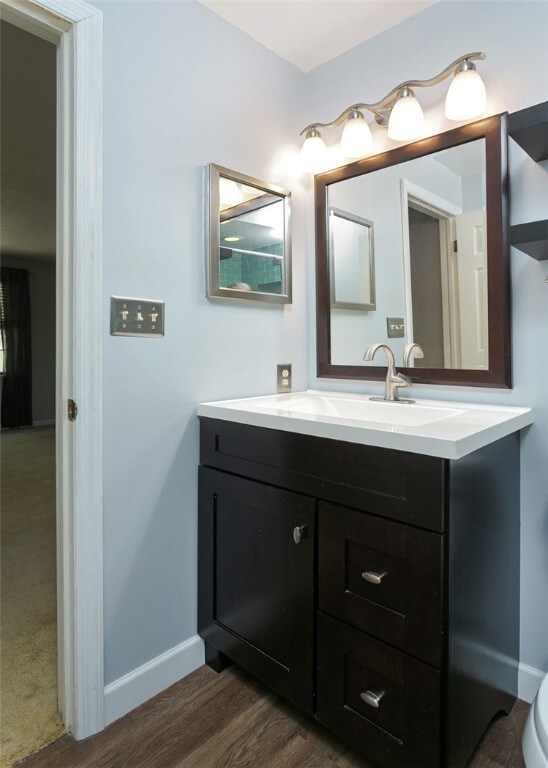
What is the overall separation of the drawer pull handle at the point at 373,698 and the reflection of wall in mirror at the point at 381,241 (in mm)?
1045

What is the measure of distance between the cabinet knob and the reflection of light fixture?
4.34 ft

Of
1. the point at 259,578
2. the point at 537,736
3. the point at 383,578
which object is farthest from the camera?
the point at 259,578

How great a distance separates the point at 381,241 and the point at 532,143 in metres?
0.60

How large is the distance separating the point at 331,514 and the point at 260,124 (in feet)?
4.88

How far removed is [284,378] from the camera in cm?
187

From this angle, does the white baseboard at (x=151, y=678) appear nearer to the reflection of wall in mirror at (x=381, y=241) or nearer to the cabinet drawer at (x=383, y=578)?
the cabinet drawer at (x=383, y=578)

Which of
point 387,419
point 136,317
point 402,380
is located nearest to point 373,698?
point 387,419

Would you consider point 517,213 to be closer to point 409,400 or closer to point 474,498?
point 409,400

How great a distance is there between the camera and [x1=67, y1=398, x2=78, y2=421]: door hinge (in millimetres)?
1249

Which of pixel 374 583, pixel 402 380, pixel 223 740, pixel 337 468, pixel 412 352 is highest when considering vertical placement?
Result: pixel 412 352

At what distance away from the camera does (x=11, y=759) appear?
1.18m

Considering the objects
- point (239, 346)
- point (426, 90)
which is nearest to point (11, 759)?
point (239, 346)

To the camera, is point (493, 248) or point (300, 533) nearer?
point (300, 533)

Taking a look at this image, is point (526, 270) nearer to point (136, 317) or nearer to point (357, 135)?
point (357, 135)
